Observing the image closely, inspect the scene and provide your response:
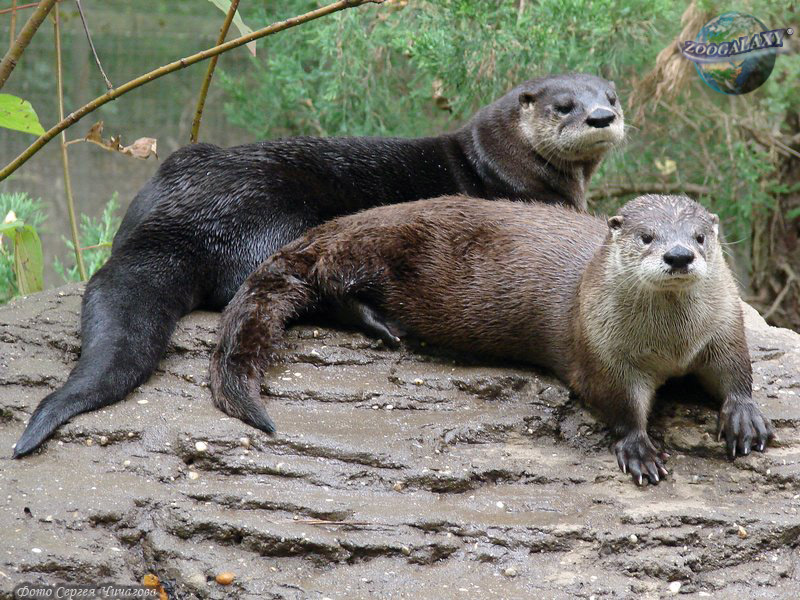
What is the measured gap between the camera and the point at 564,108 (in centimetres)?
359

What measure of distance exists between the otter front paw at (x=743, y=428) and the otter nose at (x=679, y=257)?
1.48 ft

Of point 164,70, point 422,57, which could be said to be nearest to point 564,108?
point 422,57

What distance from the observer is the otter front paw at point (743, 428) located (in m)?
2.52

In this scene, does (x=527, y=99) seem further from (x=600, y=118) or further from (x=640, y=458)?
(x=640, y=458)

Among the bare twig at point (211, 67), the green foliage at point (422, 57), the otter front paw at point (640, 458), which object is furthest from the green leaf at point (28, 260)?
the otter front paw at point (640, 458)

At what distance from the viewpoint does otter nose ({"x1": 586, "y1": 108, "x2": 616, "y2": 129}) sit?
3490 mm

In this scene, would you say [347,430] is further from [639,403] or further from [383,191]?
[383,191]

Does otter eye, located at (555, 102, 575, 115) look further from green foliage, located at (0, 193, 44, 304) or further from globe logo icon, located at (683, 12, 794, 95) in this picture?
green foliage, located at (0, 193, 44, 304)

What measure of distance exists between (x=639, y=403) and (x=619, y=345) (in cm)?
15

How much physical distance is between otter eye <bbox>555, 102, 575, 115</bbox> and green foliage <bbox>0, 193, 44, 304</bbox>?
1746 millimetres

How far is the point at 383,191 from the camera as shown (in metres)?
3.49

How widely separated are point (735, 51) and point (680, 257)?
230 centimetres

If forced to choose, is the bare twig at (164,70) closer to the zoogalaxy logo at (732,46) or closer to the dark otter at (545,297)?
the dark otter at (545,297)

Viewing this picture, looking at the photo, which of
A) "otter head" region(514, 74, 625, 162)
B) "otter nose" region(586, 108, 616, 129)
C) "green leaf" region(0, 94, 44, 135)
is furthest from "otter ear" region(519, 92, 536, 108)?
"green leaf" region(0, 94, 44, 135)
